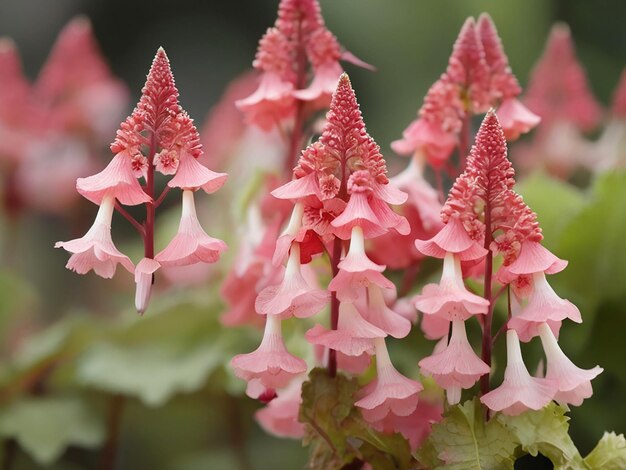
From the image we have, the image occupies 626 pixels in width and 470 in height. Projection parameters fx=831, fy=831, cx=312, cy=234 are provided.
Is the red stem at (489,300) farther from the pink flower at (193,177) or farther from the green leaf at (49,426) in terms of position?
the green leaf at (49,426)

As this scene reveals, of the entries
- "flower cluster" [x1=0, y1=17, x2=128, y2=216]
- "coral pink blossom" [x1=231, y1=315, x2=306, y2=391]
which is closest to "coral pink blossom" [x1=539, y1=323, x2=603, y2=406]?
"coral pink blossom" [x1=231, y1=315, x2=306, y2=391]

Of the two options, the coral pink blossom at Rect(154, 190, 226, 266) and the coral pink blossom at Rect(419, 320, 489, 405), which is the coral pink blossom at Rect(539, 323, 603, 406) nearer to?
the coral pink blossom at Rect(419, 320, 489, 405)

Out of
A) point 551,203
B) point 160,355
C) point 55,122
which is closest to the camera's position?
point 551,203

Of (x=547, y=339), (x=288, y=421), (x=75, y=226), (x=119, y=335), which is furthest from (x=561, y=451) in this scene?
(x=75, y=226)

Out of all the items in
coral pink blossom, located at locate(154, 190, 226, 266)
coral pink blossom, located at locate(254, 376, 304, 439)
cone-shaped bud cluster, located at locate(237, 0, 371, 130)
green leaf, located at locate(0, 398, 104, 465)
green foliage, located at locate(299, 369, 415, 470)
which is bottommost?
green leaf, located at locate(0, 398, 104, 465)

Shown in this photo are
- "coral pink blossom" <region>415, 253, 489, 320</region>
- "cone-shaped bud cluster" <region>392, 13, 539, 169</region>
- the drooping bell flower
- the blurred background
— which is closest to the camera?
"coral pink blossom" <region>415, 253, 489, 320</region>

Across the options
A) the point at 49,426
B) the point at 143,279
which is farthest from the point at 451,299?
the point at 49,426

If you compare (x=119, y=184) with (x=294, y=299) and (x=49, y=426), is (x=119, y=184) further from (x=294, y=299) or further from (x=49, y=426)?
(x=49, y=426)
